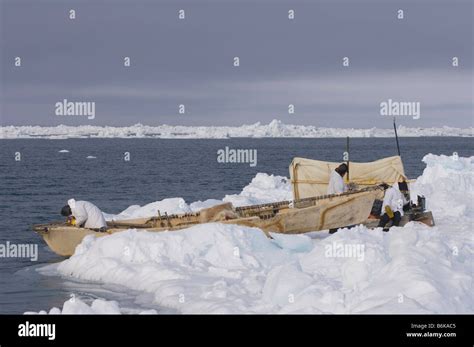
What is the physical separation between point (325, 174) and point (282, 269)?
10781mm

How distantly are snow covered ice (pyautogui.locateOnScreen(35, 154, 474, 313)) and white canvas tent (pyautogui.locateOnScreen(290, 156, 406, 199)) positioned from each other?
438 centimetres

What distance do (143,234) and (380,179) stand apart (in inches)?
400

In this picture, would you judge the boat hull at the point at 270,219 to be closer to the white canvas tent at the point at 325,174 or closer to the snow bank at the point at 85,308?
the white canvas tent at the point at 325,174

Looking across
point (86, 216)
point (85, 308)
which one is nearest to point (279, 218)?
point (86, 216)

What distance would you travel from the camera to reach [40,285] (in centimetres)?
1711

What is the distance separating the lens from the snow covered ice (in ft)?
42.2

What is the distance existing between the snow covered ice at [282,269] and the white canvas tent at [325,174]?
4.38 metres

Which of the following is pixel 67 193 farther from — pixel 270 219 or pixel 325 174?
pixel 270 219

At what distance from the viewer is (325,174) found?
25.4 m

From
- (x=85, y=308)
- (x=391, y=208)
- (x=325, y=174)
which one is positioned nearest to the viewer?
(x=85, y=308)

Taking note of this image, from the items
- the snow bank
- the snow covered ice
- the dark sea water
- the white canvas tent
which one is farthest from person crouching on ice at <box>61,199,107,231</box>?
the white canvas tent

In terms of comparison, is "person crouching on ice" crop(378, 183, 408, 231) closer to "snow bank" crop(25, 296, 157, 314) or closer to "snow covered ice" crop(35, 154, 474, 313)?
"snow covered ice" crop(35, 154, 474, 313)
